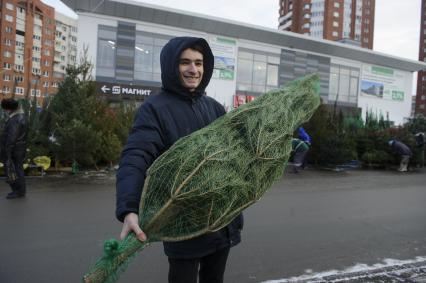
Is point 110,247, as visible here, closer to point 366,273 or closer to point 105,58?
point 366,273

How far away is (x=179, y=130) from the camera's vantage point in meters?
2.29

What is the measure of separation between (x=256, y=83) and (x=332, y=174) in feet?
102

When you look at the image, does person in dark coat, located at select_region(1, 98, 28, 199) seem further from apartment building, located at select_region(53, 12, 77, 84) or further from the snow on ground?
apartment building, located at select_region(53, 12, 77, 84)

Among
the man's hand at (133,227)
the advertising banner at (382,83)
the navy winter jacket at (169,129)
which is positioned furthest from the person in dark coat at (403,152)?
the advertising banner at (382,83)

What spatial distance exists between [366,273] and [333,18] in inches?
4525

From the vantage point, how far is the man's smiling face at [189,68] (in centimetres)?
232

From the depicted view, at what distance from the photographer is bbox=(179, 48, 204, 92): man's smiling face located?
7.61 feet

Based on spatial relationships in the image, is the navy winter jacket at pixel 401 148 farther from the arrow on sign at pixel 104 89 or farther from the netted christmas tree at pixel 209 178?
the arrow on sign at pixel 104 89

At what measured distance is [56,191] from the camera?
8773 mm

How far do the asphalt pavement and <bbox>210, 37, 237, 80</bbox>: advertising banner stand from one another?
31.1 metres

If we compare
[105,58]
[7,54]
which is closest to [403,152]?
[105,58]

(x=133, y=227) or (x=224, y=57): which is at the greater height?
Answer: (x=224, y=57)

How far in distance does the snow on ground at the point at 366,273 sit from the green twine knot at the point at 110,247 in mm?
2660

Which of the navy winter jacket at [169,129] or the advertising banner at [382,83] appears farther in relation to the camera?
the advertising banner at [382,83]
